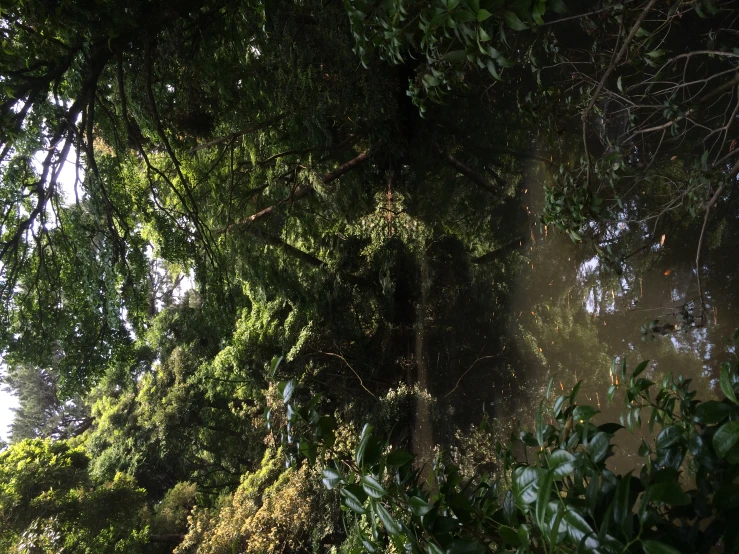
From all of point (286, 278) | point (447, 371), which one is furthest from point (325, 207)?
point (447, 371)

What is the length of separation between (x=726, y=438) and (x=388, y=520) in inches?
18.9

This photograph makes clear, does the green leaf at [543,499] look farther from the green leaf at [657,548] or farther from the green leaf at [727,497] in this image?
the green leaf at [727,497]

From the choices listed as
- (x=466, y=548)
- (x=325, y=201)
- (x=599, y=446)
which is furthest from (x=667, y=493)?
(x=325, y=201)

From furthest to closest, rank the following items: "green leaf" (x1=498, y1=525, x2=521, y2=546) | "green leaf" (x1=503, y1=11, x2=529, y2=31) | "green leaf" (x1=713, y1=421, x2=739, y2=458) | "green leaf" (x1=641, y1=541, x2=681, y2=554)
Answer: "green leaf" (x1=503, y1=11, x2=529, y2=31) < "green leaf" (x1=498, y1=525, x2=521, y2=546) < "green leaf" (x1=713, y1=421, x2=739, y2=458) < "green leaf" (x1=641, y1=541, x2=681, y2=554)

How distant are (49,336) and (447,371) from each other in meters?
2.87

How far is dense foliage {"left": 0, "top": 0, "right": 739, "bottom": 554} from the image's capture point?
2.47 meters

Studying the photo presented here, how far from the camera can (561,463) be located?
2.27 ft

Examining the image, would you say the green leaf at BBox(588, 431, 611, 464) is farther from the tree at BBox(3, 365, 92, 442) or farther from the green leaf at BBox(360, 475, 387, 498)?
the tree at BBox(3, 365, 92, 442)

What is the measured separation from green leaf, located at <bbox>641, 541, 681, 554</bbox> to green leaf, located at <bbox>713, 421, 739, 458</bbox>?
0.18m

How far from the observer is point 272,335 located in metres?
4.63

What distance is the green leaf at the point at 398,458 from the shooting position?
2.90 feet

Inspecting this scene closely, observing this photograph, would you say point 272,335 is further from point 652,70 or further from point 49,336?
point 652,70

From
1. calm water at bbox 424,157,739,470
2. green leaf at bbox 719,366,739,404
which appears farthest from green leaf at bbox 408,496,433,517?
calm water at bbox 424,157,739,470

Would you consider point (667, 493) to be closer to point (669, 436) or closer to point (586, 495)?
point (586, 495)
